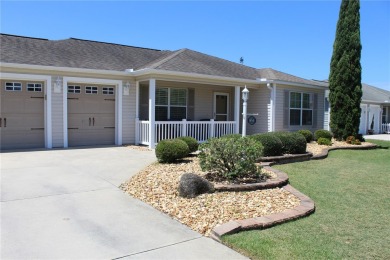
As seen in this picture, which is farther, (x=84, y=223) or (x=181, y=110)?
(x=181, y=110)

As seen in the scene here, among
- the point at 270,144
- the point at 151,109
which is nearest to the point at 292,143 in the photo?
the point at 270,144

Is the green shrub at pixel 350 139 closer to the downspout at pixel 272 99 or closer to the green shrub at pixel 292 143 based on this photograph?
the downspout at pixel 272 99

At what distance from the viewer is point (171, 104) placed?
14445 mm

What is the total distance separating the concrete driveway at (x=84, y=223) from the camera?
3.66 meters

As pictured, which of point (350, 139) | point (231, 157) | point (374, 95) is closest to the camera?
point (231, 157)

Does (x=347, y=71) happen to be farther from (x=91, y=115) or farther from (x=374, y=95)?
(x=374, y=95)

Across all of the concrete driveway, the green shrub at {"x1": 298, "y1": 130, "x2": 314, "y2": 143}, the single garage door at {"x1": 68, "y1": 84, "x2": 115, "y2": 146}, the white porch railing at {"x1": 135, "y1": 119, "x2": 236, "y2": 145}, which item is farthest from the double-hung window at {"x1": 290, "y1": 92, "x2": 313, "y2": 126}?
the concrete driveway

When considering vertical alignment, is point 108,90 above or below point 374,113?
above

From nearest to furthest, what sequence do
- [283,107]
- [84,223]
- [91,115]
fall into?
[84,223], [91,115], [283,107]

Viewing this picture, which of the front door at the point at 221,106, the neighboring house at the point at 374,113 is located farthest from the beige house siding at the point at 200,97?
the neighboring house at the point at 374,113

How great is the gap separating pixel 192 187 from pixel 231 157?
4.29ft

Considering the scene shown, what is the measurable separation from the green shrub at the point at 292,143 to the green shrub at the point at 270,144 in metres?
0.41

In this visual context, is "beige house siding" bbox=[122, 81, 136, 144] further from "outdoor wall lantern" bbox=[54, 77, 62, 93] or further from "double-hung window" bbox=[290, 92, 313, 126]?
"double-hung window" bbox=[290, 92, 313, 126]

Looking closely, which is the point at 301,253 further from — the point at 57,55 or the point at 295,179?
the point at 57,55
